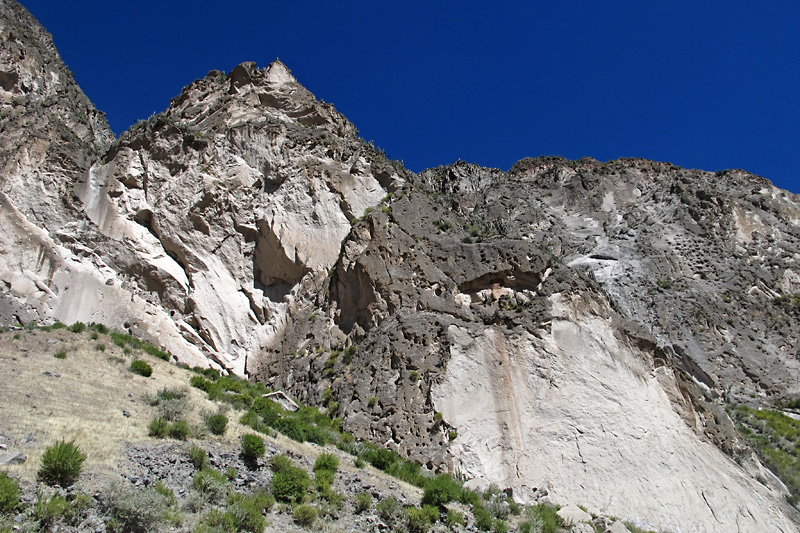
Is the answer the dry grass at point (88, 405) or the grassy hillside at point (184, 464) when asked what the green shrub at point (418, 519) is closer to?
the grassy hillside at point (184, 464)

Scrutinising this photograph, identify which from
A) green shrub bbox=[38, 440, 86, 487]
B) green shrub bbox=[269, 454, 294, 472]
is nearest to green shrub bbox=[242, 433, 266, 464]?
green shrub bbox=[269, 454, 294, 472]

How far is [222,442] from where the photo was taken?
15.5 m

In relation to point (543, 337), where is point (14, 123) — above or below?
above

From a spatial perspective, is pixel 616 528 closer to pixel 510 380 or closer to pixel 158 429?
pixel 510 380

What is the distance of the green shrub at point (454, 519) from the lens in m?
14.9

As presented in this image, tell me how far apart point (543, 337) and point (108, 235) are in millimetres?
19882

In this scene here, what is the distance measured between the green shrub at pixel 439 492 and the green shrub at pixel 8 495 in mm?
9126

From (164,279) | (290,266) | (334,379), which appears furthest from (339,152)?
(334,379)

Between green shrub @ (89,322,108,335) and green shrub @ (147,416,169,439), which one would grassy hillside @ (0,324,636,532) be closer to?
green shrub @ (147,416,169,439)

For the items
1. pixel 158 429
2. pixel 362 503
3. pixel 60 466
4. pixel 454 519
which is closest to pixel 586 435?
pixel 454 519

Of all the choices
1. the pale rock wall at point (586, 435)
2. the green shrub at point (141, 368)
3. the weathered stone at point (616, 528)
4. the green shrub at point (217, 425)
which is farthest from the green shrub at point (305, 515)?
the green shrub at point (141, 368)

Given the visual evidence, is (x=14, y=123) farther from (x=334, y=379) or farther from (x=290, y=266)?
(x=334, y=379)

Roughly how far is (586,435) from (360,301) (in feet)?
34.0

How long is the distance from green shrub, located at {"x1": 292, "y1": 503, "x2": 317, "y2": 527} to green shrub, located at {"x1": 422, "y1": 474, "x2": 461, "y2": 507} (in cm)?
375
